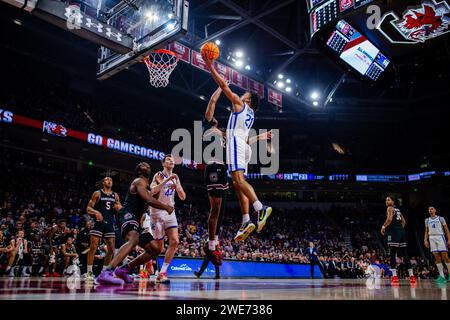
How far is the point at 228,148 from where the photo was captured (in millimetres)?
5000

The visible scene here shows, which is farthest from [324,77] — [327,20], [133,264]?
[133,264]

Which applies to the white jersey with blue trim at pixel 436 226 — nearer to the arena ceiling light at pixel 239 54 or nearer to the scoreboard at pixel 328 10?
the scoreboard at pixel 328 10

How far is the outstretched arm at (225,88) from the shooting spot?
475cm

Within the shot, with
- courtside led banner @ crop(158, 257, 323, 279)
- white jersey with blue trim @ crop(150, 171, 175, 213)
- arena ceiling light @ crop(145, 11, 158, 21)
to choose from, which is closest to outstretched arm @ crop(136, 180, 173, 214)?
white jersey with blue trim @ crop(150, 171, 175, 213)

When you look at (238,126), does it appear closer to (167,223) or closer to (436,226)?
(167,223)

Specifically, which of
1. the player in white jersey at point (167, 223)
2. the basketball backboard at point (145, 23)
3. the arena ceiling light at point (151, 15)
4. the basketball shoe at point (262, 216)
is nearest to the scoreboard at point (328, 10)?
the basketball backboard at point (145, 23)

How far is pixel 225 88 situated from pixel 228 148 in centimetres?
80

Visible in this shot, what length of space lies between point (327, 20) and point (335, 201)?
25.6m

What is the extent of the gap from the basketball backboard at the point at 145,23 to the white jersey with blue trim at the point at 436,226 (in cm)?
795

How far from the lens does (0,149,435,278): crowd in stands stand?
36.6 ft

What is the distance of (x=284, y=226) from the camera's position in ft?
87.1

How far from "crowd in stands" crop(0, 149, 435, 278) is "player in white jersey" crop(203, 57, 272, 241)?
647 centimetres

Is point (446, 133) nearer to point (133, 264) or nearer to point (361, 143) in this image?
point (361, 143)

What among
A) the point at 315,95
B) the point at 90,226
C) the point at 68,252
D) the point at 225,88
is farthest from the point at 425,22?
the point at 315,95
